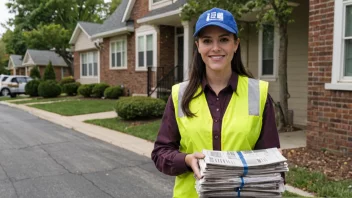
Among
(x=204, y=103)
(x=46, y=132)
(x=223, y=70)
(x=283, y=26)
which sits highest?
(x=283, y=26)

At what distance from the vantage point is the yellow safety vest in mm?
1683

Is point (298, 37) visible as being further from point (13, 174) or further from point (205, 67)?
point (205, 67)

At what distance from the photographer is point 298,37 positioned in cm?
1102

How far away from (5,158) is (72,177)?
2.25 m

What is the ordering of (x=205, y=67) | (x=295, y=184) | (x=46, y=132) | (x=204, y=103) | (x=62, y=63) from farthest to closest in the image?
(x=62, y=63)
(x=46, y=132)
(x=295, y=184)
(x=205, y=67)
(x=204, y=103)

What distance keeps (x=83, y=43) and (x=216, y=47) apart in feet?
88.0

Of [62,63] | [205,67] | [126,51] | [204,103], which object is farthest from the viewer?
[62,63]

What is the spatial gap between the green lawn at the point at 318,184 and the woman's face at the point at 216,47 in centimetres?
330

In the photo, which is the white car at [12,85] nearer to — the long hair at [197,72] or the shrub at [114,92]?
the shrub at [114,92]

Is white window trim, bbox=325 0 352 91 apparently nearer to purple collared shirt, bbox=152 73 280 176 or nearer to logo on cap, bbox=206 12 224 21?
purple collared shirt, bbox=152 73 280 176

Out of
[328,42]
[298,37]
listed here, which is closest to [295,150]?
[328,42]

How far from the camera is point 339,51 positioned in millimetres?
6562

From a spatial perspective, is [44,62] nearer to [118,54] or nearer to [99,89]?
[99,89]

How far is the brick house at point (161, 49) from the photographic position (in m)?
11.0
